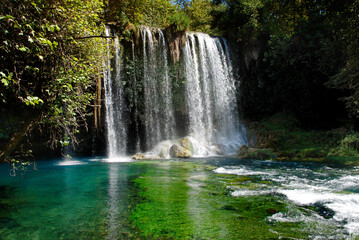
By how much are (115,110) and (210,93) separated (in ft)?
26.8

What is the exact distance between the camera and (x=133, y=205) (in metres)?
5.16

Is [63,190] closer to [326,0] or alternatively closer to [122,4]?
[326,0]

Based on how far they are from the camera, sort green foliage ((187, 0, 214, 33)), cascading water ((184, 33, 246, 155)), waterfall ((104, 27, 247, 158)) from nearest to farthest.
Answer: waterfall ((104, 27, 247, 158)) < cascading water ((184, 33, 246, 155)) < green foliage ((187, 0, 214, 33))

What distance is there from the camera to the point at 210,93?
2086cm

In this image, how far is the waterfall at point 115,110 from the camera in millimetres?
17180

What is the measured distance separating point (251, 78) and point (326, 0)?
1542 cm

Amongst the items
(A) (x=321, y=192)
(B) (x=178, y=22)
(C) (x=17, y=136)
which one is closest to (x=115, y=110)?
(B) (x=178, y=22)

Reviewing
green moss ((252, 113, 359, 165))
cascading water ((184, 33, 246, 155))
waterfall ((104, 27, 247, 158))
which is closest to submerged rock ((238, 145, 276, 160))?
green moss ((252, 113, 359, 165))

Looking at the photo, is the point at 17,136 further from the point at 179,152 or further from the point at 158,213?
the point at 179,152

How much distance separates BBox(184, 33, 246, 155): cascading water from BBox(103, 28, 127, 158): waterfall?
18.1ft

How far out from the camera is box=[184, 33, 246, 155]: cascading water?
20.1 meters

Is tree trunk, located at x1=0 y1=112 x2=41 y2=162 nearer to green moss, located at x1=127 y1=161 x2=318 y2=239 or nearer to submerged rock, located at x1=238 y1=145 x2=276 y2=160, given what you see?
green moss, located at x1=127 y1=161 x2=318 y2=239

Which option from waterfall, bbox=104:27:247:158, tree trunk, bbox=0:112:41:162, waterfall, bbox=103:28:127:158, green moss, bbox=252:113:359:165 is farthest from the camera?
waterfall, bbox=104:27:247:158

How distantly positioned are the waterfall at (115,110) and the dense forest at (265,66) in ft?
4.24
